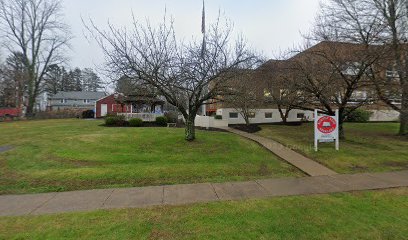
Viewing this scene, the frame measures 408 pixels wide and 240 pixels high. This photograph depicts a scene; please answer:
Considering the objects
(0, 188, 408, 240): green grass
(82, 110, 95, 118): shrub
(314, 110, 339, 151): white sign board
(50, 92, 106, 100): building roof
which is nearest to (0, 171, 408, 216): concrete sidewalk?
(0, 188, 408, 240): green grass

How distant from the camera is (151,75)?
11.0 m

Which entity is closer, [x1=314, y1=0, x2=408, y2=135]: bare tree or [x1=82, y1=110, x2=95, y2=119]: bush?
[x1=314, y1=0, x2=408, y2=135]: bare tree

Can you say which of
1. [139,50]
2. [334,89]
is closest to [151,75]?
[139,50]

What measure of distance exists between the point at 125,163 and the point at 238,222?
5694 mm

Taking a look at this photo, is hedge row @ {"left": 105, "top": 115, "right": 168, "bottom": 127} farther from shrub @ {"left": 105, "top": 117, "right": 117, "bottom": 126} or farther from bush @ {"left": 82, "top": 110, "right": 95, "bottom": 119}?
bush @ {"left": 82, "top": 110, "right": 95, "bottom": 119}

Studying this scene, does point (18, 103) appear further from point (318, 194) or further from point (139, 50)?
point (318, 194)

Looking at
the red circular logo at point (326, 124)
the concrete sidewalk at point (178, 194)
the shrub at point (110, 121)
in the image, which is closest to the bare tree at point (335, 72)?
the red circular logo at point (326, 124)

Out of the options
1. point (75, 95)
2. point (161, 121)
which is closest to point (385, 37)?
point (161, 121)

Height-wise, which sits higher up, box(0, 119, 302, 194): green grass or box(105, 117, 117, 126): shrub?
box(105, 117, 117, 126): shrub

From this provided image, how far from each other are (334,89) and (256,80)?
6.47 m

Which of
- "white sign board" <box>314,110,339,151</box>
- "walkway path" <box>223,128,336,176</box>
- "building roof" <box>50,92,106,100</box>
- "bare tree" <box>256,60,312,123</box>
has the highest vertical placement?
"building roof" <box>50,92,106,100</box>

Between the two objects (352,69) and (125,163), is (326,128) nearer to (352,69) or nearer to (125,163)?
(352,69)

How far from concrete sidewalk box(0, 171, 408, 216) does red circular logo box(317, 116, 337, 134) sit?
4.34 meters

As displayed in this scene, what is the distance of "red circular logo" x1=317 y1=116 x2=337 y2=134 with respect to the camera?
448 inches
